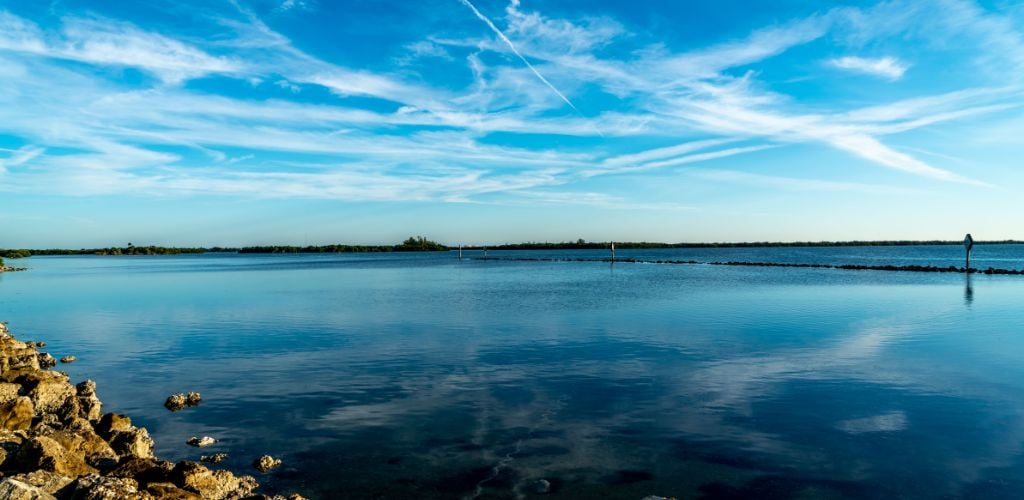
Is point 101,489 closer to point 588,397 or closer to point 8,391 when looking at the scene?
point 8,391

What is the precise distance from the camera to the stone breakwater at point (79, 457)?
7703mm

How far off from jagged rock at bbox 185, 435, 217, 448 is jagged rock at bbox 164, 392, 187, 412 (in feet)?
8.57

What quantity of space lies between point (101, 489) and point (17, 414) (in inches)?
221

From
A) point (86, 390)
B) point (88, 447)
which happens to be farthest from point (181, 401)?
point (88, 447)

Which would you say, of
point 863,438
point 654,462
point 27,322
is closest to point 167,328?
point 27,322

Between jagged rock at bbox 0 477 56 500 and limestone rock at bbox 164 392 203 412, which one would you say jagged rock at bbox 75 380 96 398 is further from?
jagged rock at bbox 0 477 56 500

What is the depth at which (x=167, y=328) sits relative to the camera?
26484mm

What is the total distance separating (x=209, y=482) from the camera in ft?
28.2

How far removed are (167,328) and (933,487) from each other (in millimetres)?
27288

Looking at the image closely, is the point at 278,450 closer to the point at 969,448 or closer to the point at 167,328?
the point at 969,448

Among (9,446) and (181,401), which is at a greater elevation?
(9,446)

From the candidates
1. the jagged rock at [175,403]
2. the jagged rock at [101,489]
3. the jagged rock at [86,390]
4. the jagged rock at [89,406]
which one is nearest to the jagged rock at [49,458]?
the jagged rock at [101,489]

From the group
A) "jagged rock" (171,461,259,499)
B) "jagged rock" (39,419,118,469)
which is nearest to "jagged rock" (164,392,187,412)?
"jagged rock" (39,419,118,469)

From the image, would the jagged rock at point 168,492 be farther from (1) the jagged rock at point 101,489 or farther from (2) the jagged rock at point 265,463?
(2) the jagged rock at point 265,463
